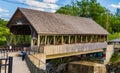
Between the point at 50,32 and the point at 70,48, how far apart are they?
5.01 metres

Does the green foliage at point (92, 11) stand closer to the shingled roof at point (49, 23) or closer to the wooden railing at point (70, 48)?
the wooden railing at point (70, 48)

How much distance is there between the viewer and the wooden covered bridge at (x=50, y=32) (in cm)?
2750

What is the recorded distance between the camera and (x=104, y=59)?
41594 mm

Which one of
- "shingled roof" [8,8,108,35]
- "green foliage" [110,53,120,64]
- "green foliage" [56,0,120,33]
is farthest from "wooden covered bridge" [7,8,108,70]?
"green foliage" [56,0,120,33]

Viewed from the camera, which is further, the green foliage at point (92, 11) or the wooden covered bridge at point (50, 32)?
the green foliage at point (92, 11)

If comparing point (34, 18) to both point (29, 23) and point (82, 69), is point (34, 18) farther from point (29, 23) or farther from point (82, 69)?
point (82, 69)

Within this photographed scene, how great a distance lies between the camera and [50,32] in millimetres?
Result: 28672

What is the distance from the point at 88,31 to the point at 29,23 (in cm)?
1322

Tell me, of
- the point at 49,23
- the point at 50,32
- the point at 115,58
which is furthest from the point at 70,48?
the point at 115,58

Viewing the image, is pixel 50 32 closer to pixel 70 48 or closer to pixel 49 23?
pixel 49 23

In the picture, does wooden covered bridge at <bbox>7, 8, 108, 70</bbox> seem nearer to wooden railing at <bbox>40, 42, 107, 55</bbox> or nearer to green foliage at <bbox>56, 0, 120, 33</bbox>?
wooden railing at <bbox>40, 42, 107, 55</bbox>

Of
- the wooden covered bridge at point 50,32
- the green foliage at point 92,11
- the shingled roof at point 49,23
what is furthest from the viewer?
the green foliage at point 92,11

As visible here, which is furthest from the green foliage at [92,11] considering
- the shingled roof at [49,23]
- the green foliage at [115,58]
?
the shingled roof at [49,23]

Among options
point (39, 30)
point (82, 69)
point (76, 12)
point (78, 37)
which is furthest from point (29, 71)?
point (76, 12)
